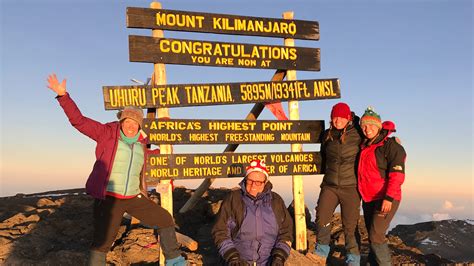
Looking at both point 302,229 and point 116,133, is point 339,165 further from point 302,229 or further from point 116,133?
point 116,133

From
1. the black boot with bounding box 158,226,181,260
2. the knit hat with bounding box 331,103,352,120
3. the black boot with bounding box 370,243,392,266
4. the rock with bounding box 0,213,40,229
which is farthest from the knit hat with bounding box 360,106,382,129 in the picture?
the rock with bounding box 0,213,40,229

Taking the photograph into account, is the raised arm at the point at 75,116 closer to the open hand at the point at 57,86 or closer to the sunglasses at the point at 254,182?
the open hand at the point at 57,86

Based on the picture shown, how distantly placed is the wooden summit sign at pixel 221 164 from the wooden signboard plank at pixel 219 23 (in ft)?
7.77

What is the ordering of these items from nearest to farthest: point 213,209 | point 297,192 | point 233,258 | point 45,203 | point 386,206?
point 233,258 < point 386,206 < point 297,192 < point 213,209 < point 45,203

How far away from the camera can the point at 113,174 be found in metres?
5.94

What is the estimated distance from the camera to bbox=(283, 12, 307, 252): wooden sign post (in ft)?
29.3

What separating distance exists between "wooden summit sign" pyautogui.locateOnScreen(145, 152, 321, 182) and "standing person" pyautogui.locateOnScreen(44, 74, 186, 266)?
1479 mm

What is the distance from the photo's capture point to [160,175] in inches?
313

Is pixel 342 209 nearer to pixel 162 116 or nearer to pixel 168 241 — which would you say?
pixel 168 241

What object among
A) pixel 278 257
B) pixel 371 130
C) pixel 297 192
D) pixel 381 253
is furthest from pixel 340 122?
pixel 278 257

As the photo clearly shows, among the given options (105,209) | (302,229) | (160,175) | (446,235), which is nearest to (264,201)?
(105,209)

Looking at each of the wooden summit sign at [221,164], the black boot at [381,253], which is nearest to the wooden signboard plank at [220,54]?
the wooden summit sign at [221,164]

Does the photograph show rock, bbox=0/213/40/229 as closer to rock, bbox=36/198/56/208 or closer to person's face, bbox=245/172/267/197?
Answer: rock, bbox=36/198/56/208

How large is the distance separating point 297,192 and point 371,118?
9.46 ft
